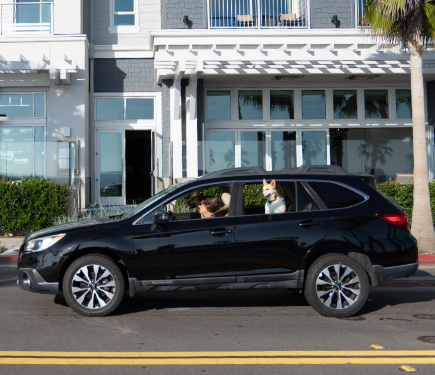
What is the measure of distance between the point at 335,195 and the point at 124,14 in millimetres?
13215

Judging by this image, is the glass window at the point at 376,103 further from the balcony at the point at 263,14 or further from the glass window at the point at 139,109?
the glass window at the point at 139,109

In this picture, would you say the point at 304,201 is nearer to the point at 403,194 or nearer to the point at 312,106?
the point at 403,194

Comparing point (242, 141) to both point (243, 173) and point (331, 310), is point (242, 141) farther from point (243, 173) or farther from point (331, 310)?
point (331, 310)

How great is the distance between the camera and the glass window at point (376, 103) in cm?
1633

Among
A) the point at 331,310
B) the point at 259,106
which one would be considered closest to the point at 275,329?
the point at 331,310

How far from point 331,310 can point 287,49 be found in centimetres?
1031

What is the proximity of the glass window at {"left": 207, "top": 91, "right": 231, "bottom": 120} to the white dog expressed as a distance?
10388 mm

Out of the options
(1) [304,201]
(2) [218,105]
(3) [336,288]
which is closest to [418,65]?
(1) [304,201]

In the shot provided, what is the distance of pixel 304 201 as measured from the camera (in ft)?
19.1

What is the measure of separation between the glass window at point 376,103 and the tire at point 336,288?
11.8 m

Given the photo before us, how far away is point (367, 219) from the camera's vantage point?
18.7 feet

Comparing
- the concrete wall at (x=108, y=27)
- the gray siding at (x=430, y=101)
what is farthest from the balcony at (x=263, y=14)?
the gray siding at (x=430, y=101)

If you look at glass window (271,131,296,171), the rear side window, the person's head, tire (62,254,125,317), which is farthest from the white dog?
glass window (271,131,296,171)

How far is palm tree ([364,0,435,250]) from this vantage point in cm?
1038
